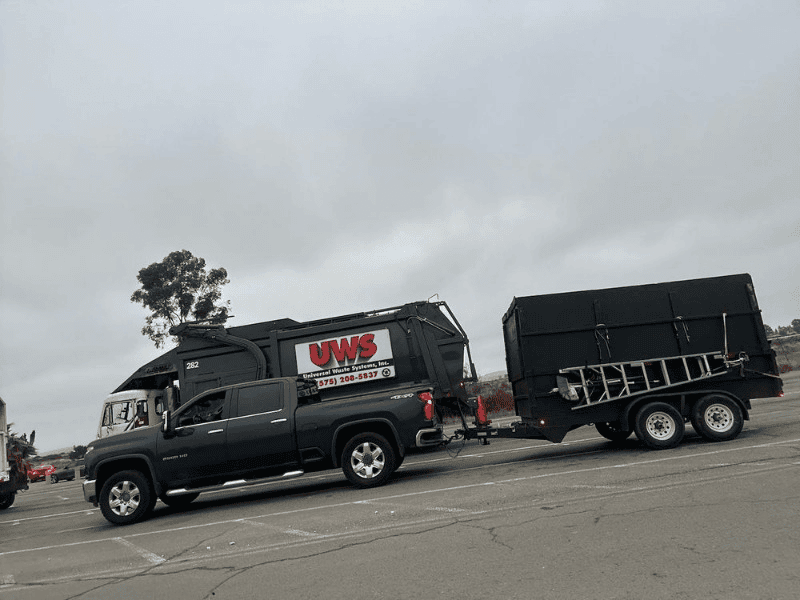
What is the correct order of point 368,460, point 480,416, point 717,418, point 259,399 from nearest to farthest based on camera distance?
point 368,460 < point 259,399 < point 717,418 < point 480,416

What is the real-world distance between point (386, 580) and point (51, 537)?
7.19m

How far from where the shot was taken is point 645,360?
10.5 metres

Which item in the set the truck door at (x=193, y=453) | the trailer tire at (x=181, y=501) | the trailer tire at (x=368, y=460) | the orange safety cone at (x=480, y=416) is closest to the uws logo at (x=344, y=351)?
the orange safety cone at (x=480, y=416)

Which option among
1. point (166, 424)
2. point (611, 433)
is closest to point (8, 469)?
point (166, 424)

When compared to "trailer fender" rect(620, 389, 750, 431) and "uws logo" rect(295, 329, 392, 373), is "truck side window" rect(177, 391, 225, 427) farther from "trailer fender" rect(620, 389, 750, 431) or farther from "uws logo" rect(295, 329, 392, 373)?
"trailer fender" rect(620, 389, 750, 431)

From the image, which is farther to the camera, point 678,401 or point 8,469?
point 8,469

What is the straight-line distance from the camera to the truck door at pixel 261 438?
9.43m

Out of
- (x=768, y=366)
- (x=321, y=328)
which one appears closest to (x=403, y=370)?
(x=321, y=328)

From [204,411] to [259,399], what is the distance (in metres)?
0.94

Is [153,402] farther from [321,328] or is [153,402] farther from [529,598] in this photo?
[529,598]

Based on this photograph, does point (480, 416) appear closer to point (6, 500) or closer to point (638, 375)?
point (638, 375)

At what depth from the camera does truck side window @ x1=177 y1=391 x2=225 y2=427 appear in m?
9.70

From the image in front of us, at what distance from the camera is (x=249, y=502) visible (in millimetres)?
10102

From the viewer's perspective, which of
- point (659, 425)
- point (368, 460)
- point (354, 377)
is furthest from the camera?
point (354, 377)
